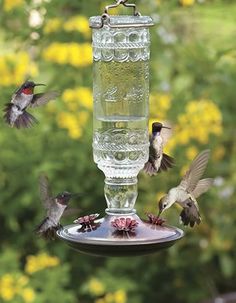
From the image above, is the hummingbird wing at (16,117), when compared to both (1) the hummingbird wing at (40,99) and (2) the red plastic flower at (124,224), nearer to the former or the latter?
(1) the hummingbird wing at (40,99)

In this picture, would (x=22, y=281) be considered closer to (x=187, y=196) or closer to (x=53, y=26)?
(x=53, y=26)

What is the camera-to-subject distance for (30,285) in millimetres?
5527

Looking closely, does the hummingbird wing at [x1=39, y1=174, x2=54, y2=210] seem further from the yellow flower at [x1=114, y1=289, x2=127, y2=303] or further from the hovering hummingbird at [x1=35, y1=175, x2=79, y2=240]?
the yellow flower at [x1=114, y1=289, x2=127, y2=303]

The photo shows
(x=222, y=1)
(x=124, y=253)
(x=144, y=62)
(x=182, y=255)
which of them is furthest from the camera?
(x=222, y=1)

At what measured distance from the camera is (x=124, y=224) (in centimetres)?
271

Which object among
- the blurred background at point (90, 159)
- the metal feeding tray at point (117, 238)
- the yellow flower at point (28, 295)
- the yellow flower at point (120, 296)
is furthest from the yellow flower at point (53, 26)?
the metal feeding tray at point (117, 238)

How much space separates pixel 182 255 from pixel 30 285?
115cm

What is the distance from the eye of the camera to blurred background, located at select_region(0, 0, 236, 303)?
5.58 meters

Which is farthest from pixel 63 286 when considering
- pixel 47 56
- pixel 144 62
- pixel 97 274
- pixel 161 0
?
pixel 144 62

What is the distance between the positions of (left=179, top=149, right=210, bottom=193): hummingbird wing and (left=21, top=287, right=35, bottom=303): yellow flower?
2608mm

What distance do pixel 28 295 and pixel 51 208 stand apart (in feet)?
8.28

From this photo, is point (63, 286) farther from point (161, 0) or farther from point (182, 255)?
point (161, 0)

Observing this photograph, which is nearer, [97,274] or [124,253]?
[124,253]

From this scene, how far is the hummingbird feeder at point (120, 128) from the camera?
2.72 m
